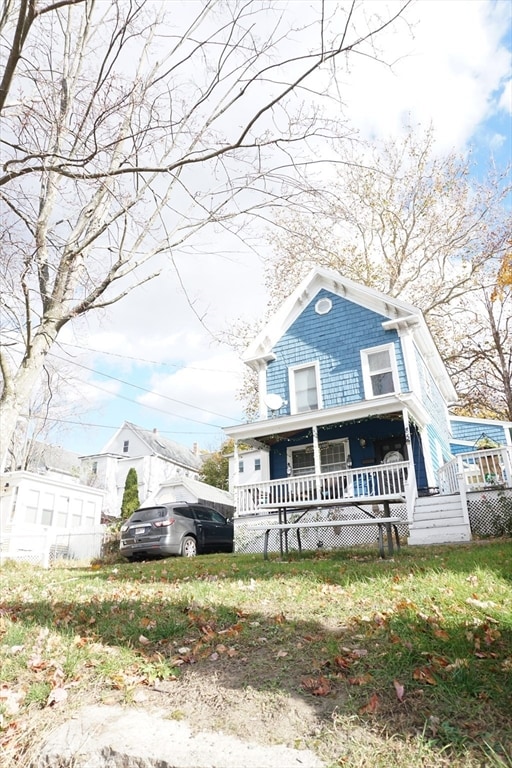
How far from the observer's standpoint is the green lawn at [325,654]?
7.30 feet

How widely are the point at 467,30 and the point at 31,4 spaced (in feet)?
11.9

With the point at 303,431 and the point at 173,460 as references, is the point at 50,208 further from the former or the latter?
the point at 173,460

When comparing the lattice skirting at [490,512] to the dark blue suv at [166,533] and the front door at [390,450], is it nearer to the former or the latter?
the front door at [390,450]

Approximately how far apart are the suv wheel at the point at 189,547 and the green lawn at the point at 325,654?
756 cm

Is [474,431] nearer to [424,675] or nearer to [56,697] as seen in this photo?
[424,675]

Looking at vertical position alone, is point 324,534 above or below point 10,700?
above

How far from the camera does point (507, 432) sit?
54.4 ft

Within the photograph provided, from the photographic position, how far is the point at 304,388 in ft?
52.4

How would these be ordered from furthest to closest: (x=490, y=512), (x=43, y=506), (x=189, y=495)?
1. (x=189, y=495)
2. (x=43, y=506)
3. (x=490, y=512)

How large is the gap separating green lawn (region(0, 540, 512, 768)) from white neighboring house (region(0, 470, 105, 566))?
393 inches

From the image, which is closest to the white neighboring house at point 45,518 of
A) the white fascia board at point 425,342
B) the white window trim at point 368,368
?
the white window trim at point 368,368

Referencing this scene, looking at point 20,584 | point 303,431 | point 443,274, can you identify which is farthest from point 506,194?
point 20,584

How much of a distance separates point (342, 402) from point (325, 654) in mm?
12343

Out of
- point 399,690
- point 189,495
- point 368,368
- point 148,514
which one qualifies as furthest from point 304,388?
point 399,690
